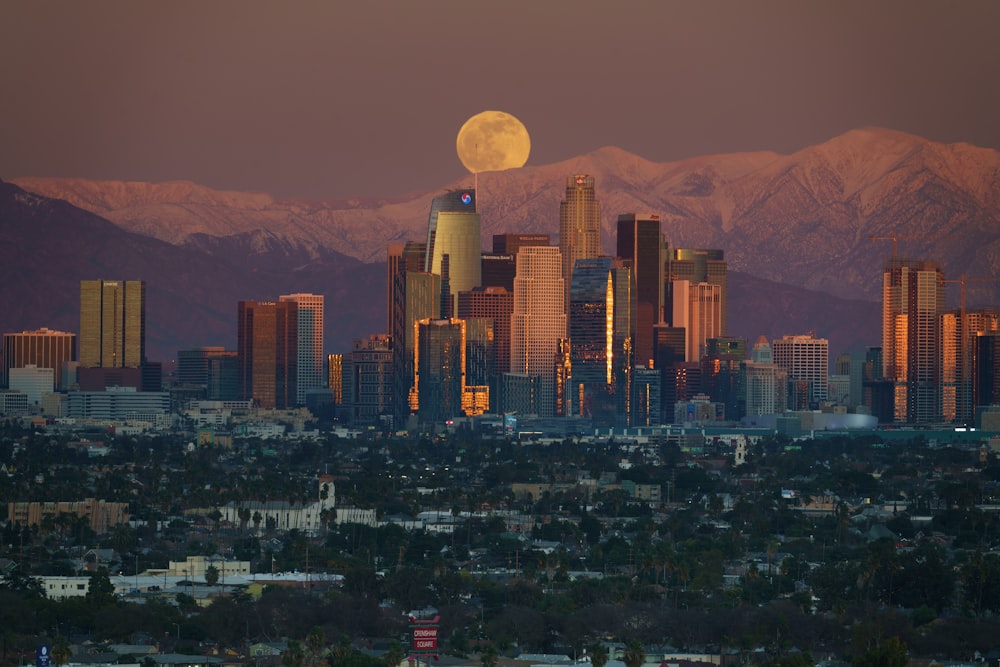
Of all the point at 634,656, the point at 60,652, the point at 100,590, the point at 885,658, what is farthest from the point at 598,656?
the point at 100,590

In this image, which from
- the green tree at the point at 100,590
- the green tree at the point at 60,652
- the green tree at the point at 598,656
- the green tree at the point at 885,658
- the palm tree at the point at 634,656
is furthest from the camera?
the green tree at the point at 100,590

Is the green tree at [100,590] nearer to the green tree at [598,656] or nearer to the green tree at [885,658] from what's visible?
the green tree at [598,656]

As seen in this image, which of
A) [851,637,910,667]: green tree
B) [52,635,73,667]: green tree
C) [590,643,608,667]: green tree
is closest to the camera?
[851,637,910,667]: green tree

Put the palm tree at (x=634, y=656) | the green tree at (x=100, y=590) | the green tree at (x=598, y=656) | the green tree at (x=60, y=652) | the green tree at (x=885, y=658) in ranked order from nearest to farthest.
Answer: the green tree at (x=885, y=658) < the green tree at (x=60, y=652) < the palm tree at (x=634, y=656) < the green tree at (x=598, y=656) < the green tree at (x=100, y=590)

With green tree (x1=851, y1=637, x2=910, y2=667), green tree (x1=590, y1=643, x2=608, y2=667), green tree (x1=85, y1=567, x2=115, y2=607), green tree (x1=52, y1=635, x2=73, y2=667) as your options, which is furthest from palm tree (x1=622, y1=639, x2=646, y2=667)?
green tree (x1=85, y1=567, x2=115, y2=607)

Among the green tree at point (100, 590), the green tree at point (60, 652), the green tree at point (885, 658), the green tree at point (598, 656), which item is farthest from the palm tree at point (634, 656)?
the green tree at point (100, 590)

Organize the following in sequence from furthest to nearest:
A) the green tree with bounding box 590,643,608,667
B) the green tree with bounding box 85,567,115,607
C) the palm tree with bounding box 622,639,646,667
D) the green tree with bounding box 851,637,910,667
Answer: the green tree with bounding box 85,567,115,607
the green tree with bounding box 590,643,608,667
the palm tree with bounding box 622,639,646,667
the green tree with bounding box 851,637,910,667

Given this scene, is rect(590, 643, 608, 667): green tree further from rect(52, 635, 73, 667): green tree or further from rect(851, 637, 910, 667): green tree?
rect(52, 635, 73, 667): green tree

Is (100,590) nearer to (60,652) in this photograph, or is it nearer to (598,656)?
(60,652)

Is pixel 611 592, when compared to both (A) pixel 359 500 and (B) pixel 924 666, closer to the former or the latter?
(B) pixel 924 666

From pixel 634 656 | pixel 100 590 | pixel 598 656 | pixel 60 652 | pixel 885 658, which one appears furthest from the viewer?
pixel 100 590
